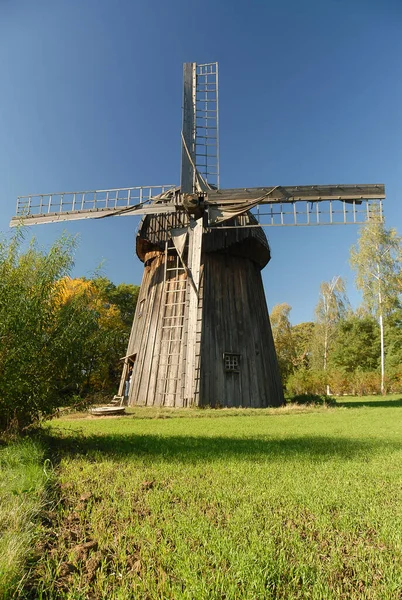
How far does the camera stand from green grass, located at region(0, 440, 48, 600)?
6.86ft

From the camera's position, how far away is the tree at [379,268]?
26.3 m

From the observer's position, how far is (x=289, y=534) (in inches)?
105

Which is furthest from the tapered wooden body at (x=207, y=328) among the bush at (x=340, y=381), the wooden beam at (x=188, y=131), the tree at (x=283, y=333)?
the tree at (x=283, y=333)

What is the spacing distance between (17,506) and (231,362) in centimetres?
1266

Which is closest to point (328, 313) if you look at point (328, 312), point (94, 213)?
point (328, 312)

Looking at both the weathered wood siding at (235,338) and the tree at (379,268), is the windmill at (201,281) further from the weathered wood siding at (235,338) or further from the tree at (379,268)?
the tree at (379,268)

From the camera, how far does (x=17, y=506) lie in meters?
2.91

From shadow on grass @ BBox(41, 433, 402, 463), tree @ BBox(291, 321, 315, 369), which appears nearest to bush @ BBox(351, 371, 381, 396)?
tree @ BBox(291, 321, 315, 369)

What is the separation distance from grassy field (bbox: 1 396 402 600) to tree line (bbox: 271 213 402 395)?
37.2ft

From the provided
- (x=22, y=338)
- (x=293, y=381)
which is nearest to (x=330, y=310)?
(x=293, y=381)

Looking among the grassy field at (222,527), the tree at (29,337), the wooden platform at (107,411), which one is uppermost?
the tree at (29,337)

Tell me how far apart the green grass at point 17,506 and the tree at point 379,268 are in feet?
83.2

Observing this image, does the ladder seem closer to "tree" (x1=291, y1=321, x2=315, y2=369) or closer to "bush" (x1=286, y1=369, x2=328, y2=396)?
"bush" (x1=286, y1=369, x2=328, y2=396)

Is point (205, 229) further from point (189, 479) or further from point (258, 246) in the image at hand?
point (189, 479)
